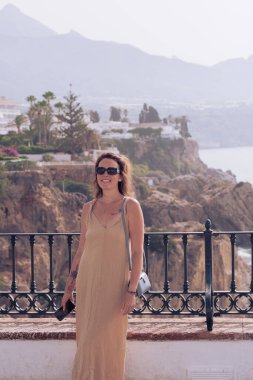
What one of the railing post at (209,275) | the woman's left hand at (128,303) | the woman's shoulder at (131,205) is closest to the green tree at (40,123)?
the railing post at (209,275)

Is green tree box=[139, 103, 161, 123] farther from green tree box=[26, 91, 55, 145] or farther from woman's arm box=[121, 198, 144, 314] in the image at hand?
woman's arm box=[121, 198, 144, 314]

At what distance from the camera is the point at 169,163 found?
110812mm

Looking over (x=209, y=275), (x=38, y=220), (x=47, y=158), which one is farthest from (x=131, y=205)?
(x=47, y=158)

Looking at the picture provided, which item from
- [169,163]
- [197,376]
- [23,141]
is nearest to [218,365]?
[197,376]

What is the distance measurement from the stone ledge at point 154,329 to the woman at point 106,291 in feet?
3.04

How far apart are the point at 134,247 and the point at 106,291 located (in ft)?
1.03

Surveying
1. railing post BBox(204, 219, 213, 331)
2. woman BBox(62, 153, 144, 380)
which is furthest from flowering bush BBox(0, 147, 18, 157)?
woman BBox(62, 153, 144, 380)

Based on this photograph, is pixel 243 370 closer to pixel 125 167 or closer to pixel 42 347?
pixel 42 347

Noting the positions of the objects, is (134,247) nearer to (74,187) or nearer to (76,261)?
(76,261)

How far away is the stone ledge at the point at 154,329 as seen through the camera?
5676 millimetres

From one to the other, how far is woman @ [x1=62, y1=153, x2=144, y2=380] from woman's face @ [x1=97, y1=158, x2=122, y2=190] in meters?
0.14

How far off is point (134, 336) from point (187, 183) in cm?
7195

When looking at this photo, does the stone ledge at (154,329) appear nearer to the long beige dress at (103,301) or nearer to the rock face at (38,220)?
the long beige dress at (103,301)

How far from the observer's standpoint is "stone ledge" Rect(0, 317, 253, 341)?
568cm
